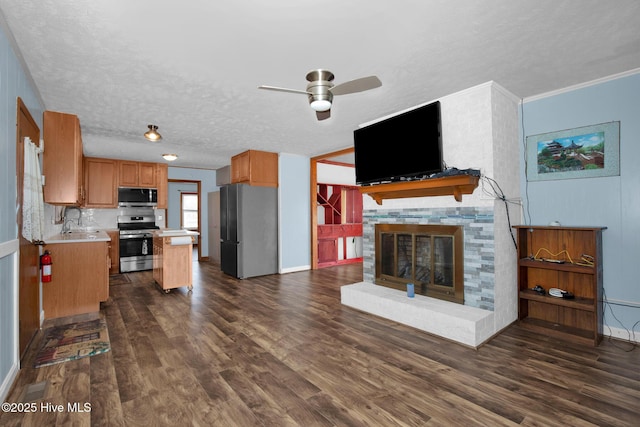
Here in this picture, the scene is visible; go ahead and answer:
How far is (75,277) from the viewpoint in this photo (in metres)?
3.68

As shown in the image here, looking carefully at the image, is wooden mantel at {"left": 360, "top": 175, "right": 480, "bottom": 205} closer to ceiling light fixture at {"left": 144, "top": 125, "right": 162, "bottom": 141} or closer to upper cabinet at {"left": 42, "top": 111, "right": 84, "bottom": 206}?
ceiling light fixture at {"left": 144, "top": 125, "right": 162, "bottom": 141}

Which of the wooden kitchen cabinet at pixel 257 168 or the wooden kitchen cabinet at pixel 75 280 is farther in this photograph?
the wooden kitchen cabinet at pixel 257 168

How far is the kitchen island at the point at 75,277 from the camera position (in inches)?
139

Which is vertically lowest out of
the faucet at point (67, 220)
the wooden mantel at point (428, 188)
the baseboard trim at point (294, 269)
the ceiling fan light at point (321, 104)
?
the baseboard trim at point (294, 269)

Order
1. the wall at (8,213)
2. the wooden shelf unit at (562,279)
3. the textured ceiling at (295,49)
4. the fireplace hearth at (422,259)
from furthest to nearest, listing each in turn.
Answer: the fireplace hearth at (422,259)
the wooden shelf unit at (562,279)
the wall at (8,213)
the textured ceiling at (295,49)

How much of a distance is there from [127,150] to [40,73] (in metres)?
3.39

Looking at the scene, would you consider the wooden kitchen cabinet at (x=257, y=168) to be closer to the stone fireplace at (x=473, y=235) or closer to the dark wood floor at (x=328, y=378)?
the dark wood floor at (x=328, y=378)

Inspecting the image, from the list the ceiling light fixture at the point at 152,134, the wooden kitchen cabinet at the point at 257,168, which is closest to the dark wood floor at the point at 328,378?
the ceiling light fixture at the point at 152,134

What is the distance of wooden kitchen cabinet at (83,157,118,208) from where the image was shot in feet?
20.7

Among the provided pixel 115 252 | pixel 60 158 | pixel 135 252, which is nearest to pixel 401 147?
pixel 60 158

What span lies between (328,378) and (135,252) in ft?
19.7

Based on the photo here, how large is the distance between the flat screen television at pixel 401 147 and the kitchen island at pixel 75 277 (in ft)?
11.6

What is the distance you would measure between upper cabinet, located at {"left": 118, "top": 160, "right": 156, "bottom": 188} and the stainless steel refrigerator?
207 centimetres

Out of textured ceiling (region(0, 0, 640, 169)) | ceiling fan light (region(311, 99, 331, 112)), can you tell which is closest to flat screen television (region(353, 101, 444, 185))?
textured ceiling (region(0, 0, 640, 169))
